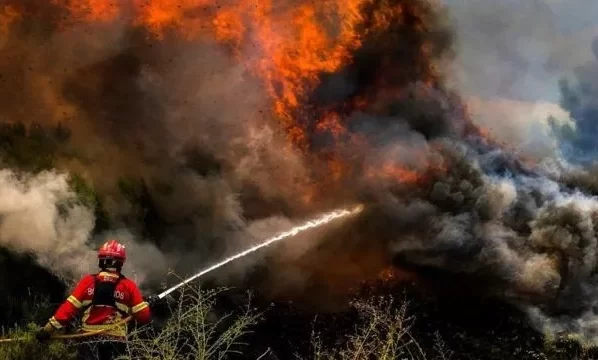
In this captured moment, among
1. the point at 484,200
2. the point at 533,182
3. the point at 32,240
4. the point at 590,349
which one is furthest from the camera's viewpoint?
the point at 533,182

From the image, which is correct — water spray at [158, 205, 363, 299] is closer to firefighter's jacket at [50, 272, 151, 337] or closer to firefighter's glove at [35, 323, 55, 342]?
firefighter's jacket at [50, 272, 151, 337]

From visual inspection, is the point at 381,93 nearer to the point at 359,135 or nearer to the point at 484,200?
the point at 359,135

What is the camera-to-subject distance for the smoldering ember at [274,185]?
819 inches

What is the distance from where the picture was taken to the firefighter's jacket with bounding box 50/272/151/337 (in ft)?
35.0

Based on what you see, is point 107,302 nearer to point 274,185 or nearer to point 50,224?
point 50,224

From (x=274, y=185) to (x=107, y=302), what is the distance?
574 inches

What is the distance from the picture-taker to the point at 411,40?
2681 centimetres

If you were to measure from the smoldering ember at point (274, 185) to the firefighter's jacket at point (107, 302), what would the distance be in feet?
25.8

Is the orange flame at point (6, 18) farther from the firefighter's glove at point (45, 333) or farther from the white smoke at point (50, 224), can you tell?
the firefighter's glove at point (45, 333)

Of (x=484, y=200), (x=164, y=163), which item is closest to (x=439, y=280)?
(x=484, y=200)

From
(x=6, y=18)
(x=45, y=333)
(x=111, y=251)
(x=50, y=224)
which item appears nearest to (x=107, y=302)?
(x=111, y=251)

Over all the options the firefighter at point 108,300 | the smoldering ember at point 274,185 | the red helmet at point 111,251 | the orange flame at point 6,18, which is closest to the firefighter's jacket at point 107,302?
the firefighter at point 108,300

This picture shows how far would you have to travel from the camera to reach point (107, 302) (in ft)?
35.1

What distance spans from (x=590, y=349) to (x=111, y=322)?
21.9 metres
